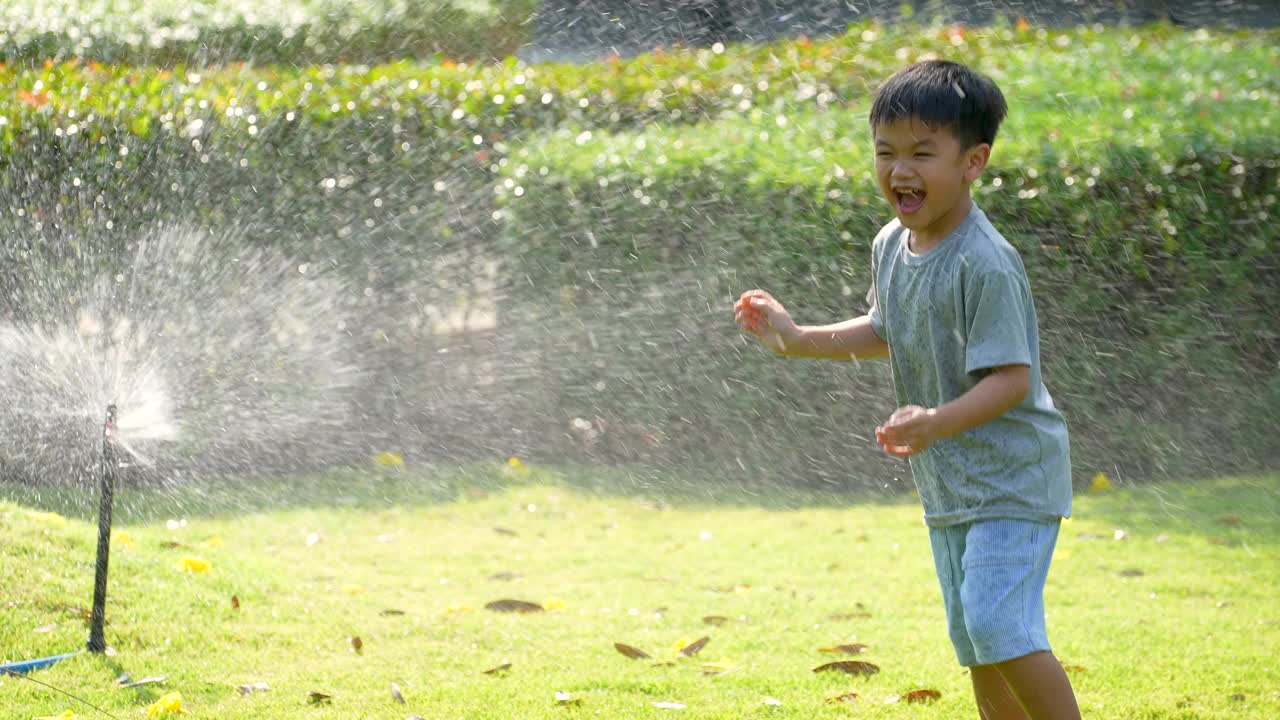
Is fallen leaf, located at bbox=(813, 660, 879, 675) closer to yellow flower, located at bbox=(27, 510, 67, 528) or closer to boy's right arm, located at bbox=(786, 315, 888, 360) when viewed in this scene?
boy's right arm, located at bbox=(786, 315, 888, 360)

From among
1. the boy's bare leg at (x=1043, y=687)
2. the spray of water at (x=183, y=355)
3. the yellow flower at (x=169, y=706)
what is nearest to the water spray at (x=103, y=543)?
the yellow flower at (x=169, y=706)

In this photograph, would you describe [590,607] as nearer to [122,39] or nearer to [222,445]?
[222,445]

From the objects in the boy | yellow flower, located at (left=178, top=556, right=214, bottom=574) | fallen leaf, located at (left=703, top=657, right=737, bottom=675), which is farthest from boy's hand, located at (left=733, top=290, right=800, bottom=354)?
yellow flower, located at (left=178, top=556, right=214, bottom=574)

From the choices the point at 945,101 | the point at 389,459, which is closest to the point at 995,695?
the point at 945,101

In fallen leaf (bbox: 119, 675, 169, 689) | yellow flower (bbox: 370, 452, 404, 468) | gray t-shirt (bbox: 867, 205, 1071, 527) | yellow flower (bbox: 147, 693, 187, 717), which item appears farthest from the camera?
yellow flower (bbox: 370, 452, 404, 468)

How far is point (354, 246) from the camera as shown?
23.0 ft

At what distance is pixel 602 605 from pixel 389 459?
255 cm

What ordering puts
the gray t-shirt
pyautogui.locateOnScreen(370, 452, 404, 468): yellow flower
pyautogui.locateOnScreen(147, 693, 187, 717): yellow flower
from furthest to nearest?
1. pyautogui.locateOnScreen(370, 452, 404, 468): yellow flower
2. pyautogui.locateOnScreen(147, 693, 187, 717): yellow flower
3. the gray t-shirt

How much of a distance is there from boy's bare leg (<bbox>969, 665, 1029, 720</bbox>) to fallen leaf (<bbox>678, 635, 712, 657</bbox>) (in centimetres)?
125

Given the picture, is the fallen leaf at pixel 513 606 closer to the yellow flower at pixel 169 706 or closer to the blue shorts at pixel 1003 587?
the yellow flower at pixel 169 706

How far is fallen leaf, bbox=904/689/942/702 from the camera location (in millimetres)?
3389

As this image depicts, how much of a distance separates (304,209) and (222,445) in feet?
4.07

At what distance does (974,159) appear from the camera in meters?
2.53

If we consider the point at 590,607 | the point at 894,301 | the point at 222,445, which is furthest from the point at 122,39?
the point at 894,301
